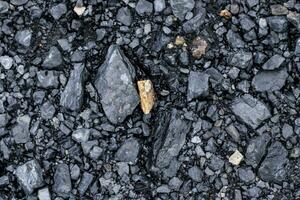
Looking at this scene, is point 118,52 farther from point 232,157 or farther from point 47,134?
point 232,157

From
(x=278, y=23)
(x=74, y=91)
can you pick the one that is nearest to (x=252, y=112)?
(x=278, y=23)

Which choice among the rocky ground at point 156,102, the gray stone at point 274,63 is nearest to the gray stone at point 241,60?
the rocky ground at point 156,102

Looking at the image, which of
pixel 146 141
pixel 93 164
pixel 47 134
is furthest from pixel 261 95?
pixel 47 134

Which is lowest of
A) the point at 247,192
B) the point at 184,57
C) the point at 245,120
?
the point at 247,192

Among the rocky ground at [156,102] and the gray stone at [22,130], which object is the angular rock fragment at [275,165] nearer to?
the rocky ground at [156,102]

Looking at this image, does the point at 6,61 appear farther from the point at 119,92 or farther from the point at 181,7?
the point at 181,7

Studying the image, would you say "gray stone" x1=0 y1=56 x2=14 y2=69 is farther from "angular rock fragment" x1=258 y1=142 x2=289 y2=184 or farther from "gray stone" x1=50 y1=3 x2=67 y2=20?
"angular rock fragment" x1=258 y1=142 x2=289 y2=184
